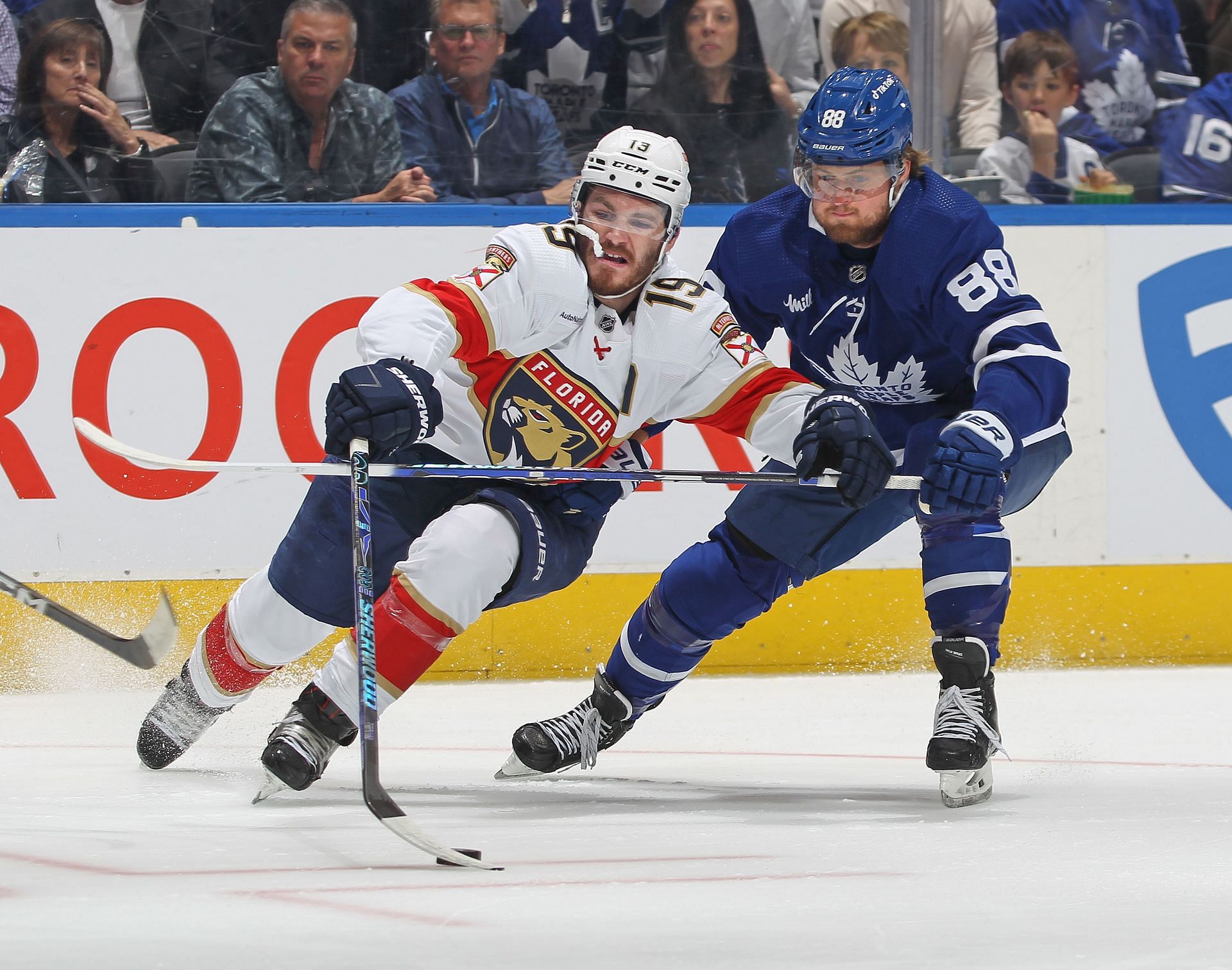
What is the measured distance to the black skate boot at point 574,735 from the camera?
2.63 metres

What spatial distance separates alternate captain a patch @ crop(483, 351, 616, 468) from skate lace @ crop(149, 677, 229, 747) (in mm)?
661

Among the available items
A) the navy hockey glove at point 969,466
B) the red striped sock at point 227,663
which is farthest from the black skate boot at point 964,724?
the red striped sock at point 227,663

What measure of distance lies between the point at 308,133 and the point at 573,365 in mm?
1684

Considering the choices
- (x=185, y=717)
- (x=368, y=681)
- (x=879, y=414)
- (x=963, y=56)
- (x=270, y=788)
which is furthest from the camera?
(x=963, y=56)

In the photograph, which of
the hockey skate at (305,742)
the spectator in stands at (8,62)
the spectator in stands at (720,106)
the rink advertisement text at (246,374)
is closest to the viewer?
the hockey skate at (305,742)

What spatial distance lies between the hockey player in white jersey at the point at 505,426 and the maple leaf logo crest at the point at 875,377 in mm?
120

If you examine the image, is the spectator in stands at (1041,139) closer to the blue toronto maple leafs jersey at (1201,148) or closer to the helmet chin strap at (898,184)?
the blue toronto maple leafs jersey at (1201,148)

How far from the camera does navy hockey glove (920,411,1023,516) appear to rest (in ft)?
7.50

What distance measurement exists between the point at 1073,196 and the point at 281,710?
8.02 ft

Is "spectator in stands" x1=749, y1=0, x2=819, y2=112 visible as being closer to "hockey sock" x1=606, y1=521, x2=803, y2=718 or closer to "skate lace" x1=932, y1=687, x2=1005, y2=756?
"hockey sock" x1=606, y1=521, x2=803, y2=718

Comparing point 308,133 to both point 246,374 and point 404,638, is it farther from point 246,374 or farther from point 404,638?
point 404,638

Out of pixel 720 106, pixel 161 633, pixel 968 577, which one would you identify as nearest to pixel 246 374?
pixel 161 633

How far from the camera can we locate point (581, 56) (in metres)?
4.01

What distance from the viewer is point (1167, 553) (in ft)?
13.2
